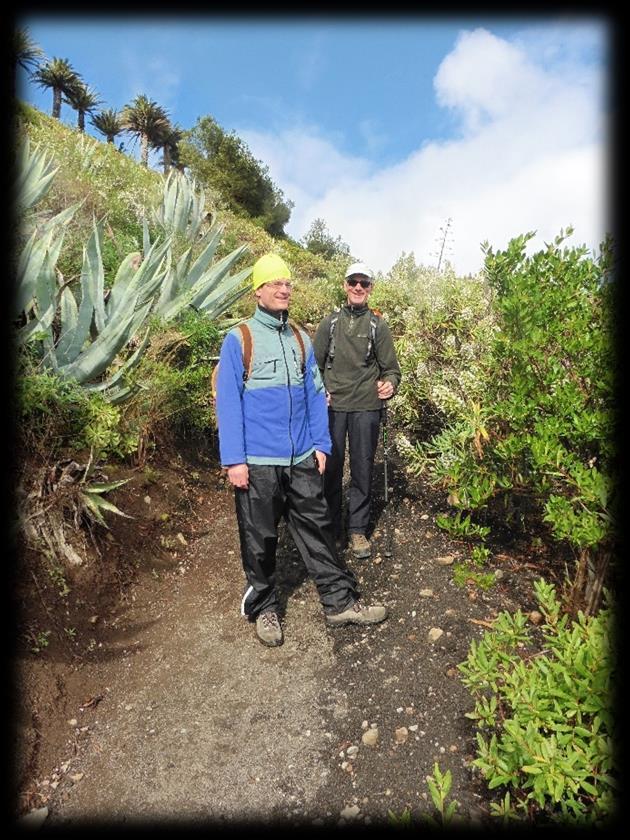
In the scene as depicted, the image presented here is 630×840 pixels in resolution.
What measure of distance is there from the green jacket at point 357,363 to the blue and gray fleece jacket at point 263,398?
0.75 metres

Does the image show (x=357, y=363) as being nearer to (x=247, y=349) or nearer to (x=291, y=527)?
(x=247, y=349)

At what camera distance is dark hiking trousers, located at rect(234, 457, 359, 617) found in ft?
10.3

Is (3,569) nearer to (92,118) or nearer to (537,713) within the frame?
(537,713)

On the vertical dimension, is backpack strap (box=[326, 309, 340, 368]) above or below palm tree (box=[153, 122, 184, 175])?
below

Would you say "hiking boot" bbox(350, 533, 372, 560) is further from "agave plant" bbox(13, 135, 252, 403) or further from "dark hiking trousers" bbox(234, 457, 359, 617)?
"agave plant" bbox(13, 135, 252, 403)

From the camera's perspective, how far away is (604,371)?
254cm

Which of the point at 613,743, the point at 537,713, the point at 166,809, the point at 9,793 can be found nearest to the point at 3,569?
the point at 9,793

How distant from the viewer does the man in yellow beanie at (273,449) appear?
120 inches

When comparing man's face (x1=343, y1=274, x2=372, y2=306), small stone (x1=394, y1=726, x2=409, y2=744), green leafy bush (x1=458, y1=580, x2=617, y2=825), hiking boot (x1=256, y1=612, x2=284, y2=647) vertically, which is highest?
man's face (x1=343, y1=274, x2=372, y2=306)

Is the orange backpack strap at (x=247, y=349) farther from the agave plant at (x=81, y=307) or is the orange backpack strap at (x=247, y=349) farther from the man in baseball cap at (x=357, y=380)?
the agave plant at (x=81, y=307)

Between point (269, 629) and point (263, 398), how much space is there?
1403mm

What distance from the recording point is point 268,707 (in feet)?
8.82

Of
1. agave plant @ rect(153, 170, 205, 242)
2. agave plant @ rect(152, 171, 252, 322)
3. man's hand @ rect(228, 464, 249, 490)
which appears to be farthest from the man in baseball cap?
agave plant @ rect(153, 170, 205, 242)

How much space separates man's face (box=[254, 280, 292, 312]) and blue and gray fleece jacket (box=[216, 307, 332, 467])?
7 cm
